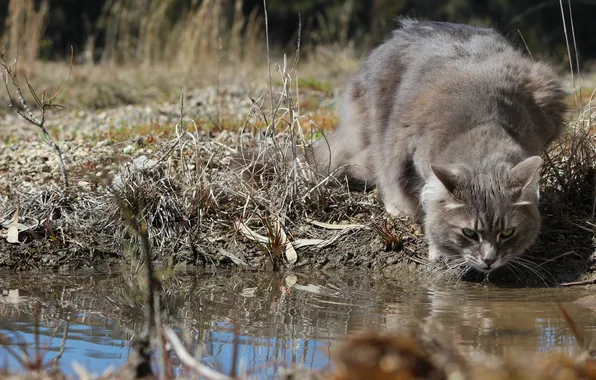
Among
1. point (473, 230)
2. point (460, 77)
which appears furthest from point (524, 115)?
point (473, 230)

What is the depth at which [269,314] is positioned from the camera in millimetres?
3541

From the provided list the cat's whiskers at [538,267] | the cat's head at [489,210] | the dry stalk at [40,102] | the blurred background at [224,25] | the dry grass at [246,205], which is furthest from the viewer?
the blurred background at [224,25]

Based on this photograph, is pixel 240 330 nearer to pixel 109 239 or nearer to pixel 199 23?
pixel 109 239

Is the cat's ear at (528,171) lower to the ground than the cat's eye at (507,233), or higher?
higher

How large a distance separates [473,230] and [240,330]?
1389mm

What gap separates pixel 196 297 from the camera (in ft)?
12.6

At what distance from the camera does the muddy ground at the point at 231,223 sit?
4.35 m

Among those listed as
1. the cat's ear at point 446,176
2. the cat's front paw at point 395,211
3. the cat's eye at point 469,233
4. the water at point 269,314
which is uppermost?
the cat's ear at point 446,176

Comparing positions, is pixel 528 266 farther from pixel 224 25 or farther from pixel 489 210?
pixel 224 25

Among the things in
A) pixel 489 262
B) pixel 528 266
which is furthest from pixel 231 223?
pixel 528 266

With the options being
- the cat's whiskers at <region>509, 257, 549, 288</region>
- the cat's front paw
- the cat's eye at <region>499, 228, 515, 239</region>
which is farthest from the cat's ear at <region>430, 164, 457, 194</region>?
the cat's front paw

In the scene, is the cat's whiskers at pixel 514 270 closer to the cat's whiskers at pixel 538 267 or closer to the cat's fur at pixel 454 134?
the cat's whiskers at pixel 538 267

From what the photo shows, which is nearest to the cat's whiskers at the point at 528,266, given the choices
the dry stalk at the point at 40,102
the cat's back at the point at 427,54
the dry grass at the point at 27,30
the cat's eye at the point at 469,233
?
the cat's eye at the point at 469,233

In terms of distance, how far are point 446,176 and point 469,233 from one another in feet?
1.19
